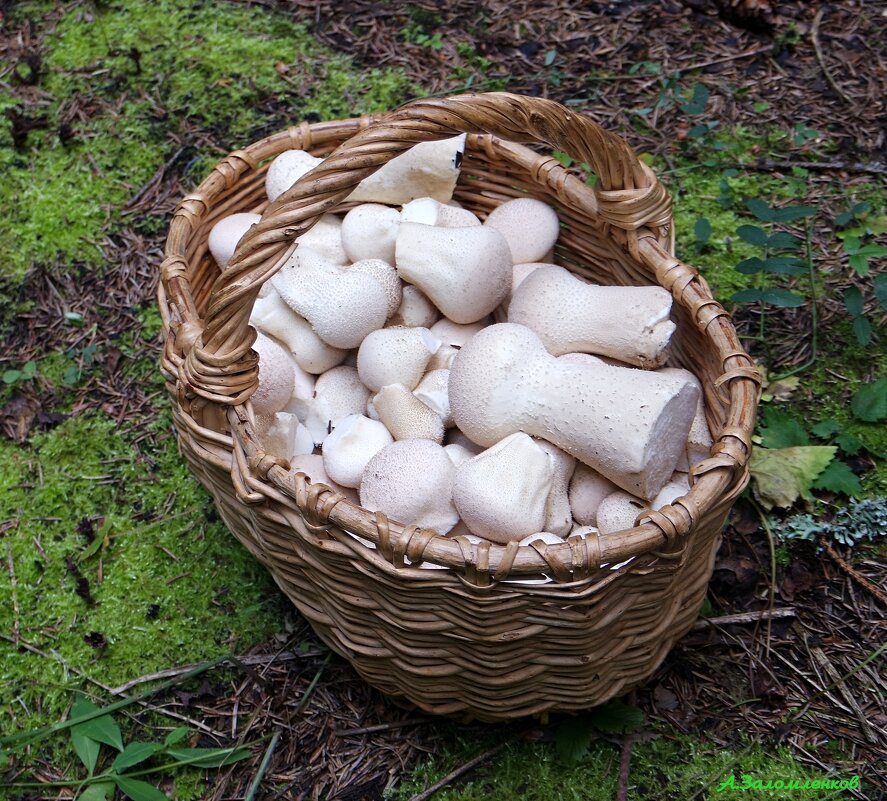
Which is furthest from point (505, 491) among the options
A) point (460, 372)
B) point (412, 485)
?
point (460, 372)

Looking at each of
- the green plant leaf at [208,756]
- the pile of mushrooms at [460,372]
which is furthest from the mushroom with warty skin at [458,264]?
the green plant leaf at [208,756]

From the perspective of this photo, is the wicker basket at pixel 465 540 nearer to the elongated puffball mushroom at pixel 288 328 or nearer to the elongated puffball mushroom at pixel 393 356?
the elongated puffball mushroom at pixel 288 328

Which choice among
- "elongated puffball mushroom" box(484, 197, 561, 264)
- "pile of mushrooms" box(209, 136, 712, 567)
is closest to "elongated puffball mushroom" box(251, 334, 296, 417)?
"pile of mushrooms" box(209, 136, 712, 567)

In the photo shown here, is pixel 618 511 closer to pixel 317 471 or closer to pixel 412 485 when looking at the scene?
pixel 412 485

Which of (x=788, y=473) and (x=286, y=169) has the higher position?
(x=286, y=169)

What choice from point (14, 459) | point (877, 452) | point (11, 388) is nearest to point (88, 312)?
point (11, 388)

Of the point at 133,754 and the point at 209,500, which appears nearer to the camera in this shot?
the point at 133,754

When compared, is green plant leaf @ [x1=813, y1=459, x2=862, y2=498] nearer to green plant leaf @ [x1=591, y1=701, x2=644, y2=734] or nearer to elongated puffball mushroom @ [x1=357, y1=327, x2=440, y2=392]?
green plant leaf @ [x1=591, y1=701, x2=644, y2=734]
